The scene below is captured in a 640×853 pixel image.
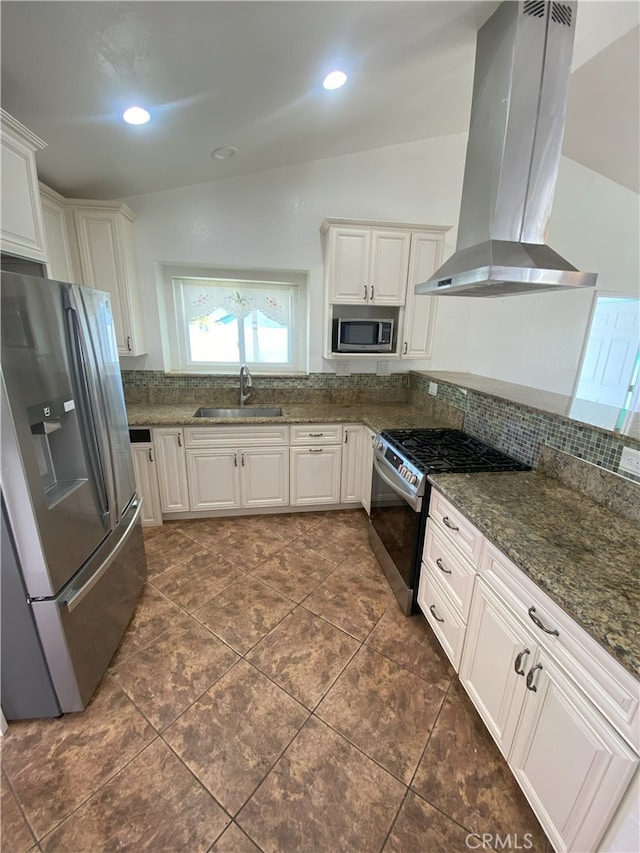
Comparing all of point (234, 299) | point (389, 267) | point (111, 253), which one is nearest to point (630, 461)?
point (389, 267)

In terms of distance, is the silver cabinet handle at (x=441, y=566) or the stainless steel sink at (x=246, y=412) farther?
the stainless steel sink at (x=246, y=412)

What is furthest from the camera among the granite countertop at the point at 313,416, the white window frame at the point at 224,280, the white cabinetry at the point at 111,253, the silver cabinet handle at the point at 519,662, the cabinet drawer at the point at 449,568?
the white window frame at the point at 224,280

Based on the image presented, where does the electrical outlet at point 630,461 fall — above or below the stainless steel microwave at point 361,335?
below

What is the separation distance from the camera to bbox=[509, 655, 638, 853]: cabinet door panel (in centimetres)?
83

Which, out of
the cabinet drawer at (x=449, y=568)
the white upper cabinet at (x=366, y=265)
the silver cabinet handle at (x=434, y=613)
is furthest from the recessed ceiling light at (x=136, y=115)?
the silver cabinet handle at (x=434, y=613)

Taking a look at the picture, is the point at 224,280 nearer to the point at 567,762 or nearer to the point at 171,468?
the point at 171,468

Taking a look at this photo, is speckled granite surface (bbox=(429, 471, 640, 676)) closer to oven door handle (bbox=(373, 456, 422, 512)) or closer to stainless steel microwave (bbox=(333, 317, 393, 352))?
oven door handle (bbox=(373, 456, 422, 512))

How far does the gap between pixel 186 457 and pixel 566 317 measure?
3.83m

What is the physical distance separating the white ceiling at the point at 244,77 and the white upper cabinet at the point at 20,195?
0.14 m

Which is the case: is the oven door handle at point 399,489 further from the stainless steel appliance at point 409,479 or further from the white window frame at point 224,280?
the white window frame at point 224,280

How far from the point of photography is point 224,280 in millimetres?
3092

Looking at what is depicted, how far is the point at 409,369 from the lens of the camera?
3.30 m

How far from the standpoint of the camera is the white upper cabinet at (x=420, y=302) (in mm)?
2742

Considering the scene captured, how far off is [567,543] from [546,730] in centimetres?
57
